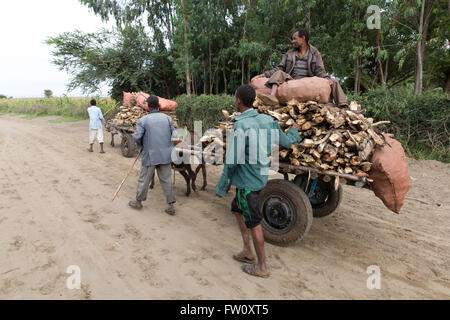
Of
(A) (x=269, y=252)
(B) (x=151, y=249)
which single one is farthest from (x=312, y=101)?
(B) (x=151, y=249)

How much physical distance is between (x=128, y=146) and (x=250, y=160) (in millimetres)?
6841

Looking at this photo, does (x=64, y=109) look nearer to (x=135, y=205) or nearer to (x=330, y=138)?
(x=135, y=205)

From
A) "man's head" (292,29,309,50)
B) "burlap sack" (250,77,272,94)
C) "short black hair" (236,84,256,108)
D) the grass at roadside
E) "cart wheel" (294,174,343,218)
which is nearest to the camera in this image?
"short black hair" (236,84,256,108)

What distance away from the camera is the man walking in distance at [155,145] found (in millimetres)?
4508

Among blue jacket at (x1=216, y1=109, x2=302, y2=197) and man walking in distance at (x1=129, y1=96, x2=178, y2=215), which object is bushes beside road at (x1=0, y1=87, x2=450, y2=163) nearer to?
man walking in distance at (x1=129, y1=96, x2=178, y2=215)

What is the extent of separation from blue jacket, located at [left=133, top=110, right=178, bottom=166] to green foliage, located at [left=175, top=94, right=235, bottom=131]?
574 centimetres

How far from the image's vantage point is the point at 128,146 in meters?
8.88

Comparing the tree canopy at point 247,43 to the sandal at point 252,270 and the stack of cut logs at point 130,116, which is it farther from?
the sandal at point 252,270

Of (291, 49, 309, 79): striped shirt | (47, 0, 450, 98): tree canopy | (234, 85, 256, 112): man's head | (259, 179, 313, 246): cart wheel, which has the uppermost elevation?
(47, 0, 450, 98): tree canopy

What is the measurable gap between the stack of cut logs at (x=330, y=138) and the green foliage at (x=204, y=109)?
670cm

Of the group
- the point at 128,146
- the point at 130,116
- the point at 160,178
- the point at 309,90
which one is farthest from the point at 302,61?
the point at 130,116

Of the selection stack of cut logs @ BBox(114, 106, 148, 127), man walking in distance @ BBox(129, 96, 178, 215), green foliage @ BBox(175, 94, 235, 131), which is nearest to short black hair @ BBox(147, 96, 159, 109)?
man walking in distance @ BBox(129, 96, 178, 215)

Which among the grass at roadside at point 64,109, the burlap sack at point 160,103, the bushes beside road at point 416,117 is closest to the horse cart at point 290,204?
the bushes beside road at point 416,117

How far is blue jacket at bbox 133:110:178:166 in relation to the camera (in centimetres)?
450
